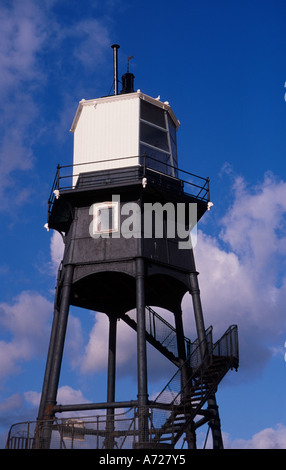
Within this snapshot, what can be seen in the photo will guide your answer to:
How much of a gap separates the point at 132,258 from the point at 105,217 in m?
2.59

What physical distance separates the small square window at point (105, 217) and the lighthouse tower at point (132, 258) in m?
0.04

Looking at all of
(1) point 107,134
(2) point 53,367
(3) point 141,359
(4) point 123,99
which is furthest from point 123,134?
→ (2) point 53,367

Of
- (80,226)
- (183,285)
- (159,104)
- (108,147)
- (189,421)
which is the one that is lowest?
(189,421)

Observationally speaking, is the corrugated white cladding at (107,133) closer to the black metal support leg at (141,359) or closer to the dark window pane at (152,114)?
the dark window pane at (152,114)

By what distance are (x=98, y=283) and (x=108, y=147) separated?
605 cm

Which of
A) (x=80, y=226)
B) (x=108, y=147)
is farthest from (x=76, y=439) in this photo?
(x=108, y=147)

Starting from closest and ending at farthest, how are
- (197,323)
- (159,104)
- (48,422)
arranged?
(48,422) < (197,323) < (159,104)

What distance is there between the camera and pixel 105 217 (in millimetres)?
27188

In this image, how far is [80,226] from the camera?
1083 inches

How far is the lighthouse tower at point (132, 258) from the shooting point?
23.6 metres

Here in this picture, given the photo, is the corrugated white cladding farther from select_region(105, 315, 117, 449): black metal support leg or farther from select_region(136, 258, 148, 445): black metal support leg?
select_region(105, 315, 117, 449): black metal support leg

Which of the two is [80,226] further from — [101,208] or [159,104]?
[159,104]

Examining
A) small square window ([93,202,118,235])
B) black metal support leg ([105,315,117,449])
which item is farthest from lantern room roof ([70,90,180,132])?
black metal support leg ([105,315,117,449])
